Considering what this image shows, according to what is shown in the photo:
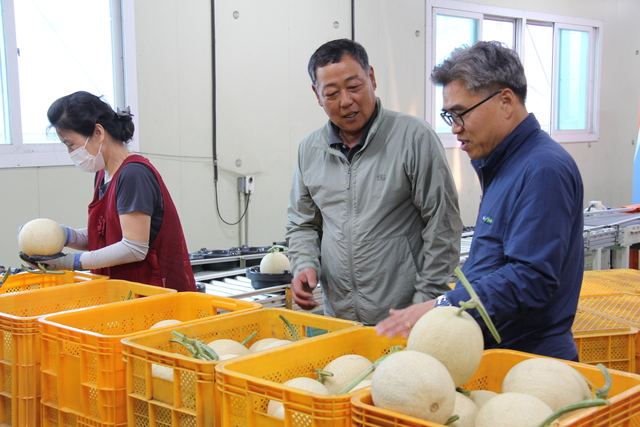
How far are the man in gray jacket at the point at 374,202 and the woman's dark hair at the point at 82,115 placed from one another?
0.81m

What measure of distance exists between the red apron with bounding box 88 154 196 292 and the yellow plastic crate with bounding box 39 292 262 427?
1.42ft

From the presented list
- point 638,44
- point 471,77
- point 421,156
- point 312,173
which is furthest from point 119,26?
point 638,44

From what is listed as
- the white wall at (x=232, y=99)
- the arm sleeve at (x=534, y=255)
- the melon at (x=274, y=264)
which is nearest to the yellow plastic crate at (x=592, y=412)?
the arm sleeve at (x=534, y=255)

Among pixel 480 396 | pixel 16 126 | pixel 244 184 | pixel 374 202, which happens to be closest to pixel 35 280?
pixel 374 202

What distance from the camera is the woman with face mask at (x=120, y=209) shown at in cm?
212

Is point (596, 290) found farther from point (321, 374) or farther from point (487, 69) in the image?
point (321, 374)

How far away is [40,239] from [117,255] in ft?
1.39

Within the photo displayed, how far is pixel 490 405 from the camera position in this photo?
1001 millimetres

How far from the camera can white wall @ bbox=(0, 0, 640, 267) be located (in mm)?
4133

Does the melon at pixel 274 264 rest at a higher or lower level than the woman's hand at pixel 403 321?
lower

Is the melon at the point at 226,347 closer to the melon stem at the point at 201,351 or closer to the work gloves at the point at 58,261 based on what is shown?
the melon stem at the point at 201,351

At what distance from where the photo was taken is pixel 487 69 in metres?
1.43

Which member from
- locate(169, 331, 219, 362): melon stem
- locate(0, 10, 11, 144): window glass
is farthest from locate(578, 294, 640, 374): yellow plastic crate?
locate(0, 10, 11, 144): window glass

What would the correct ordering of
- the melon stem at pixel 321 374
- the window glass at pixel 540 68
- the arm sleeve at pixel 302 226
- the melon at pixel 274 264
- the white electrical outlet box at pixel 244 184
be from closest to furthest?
the melon stem at pixel 321 374 → the arm sleeve at pixel 302 226 → the melon at pixel 274 264 → the white electrical outlet box at pixel 244 184 → the window glass at pixel 540 68
